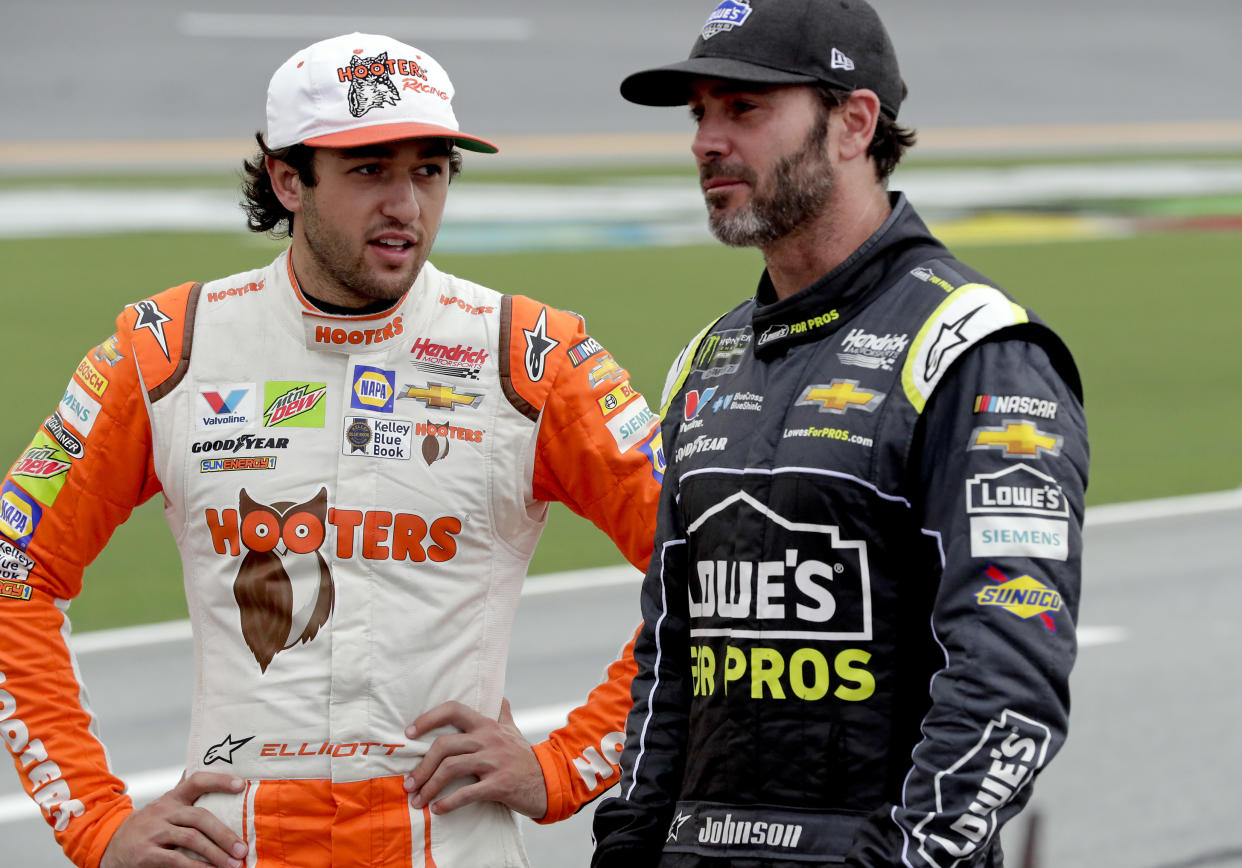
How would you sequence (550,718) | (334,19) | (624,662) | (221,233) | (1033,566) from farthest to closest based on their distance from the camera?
1. (334,19)
2. (221,233)
3. (550,718)
4. (624,662)
5. (1033,566)

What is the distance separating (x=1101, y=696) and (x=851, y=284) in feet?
17.2

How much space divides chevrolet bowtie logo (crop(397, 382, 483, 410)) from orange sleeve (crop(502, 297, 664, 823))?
8 cm

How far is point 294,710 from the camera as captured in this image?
3193 mm

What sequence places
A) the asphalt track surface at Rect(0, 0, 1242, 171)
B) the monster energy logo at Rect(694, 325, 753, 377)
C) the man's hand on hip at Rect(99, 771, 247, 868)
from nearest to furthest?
the monster energy logo at Rect(694, 325, 753, 377) → the man's hand on hip at Rect(99, 771, 247, 868) → the asphalt track surface at Rect(0, 0, 1242, 171)

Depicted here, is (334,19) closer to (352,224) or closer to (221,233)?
(221,233)

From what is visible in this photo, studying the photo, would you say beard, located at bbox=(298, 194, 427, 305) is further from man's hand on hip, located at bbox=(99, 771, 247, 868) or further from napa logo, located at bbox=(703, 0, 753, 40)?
man's hand on hip, located at bbox=(99, 771, 247, 868)

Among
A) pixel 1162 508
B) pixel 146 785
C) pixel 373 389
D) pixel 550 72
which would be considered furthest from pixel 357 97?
pixel 550 72

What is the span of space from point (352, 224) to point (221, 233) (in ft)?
46.8

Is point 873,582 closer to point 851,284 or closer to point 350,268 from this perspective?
point 851,284

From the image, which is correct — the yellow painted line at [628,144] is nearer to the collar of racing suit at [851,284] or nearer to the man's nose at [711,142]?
the man's nose at [711,142]

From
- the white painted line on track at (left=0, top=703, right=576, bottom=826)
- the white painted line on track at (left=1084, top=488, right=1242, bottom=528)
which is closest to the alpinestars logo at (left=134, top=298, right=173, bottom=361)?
the white painted line on track at (left=0, top=703, right=576, bottom=826)

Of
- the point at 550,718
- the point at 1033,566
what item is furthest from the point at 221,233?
the point at 1033,566

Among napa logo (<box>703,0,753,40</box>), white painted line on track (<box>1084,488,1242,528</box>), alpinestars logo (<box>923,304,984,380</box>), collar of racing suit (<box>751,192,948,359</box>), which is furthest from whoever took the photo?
white painted line on track (<box>1084,488,1242,528</box>)

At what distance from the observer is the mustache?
2.82 meters
